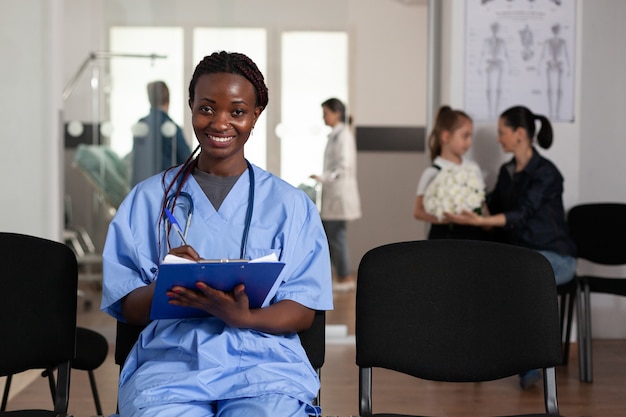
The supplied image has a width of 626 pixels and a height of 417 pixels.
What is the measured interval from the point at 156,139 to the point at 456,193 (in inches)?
69.6

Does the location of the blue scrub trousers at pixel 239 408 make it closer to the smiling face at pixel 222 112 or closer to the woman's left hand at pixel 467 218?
the smiling face at pixel 222 112

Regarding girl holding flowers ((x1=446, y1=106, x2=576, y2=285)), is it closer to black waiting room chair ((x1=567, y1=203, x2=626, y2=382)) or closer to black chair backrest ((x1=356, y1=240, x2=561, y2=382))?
black waiting room chair ((x1=567, y1=203, x2=626, y2=382))

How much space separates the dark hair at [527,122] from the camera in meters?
4.49

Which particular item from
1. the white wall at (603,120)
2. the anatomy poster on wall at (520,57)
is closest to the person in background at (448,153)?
the anatomy poster on wall at (520,57)

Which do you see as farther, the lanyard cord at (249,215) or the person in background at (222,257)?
the lanyard cord at (249,215)

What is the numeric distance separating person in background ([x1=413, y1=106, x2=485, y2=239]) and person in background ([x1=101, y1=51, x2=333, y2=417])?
2455mm

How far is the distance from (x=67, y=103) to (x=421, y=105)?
3.55 metres

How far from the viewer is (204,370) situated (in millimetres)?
1861

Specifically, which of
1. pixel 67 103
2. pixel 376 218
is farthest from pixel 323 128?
pixel 376 218

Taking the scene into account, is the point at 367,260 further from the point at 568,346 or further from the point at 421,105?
the point at 421,105

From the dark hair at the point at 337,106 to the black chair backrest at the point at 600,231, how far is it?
1.33m

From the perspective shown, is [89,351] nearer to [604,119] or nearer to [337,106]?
[337,106]

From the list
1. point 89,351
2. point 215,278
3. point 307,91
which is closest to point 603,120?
point 307,91

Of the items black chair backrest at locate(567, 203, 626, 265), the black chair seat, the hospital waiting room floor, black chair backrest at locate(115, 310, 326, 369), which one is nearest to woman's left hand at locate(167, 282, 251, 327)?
black chair backrest at locate(115, 310, 326, 369)
